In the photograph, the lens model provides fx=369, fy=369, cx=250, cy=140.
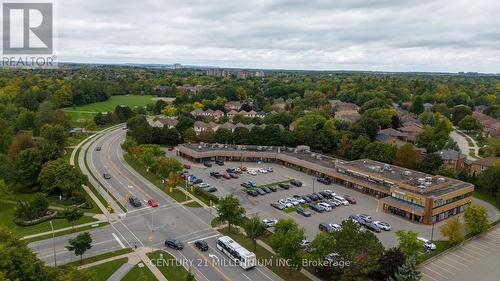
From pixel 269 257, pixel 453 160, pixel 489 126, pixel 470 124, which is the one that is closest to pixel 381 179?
pixel 453 160

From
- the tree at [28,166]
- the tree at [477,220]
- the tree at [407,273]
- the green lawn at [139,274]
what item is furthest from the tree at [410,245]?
the tree at [28,166]

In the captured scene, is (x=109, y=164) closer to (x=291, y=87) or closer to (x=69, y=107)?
(x=69, y=107)

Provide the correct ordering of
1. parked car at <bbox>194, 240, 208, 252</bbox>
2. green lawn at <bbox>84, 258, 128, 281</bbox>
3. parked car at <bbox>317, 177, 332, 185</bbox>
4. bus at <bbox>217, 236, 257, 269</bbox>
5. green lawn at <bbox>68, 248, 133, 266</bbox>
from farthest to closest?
1. parked car at <bbox>317, 177, 332, 185</bbox>
2. parked car at <bbox>194, 240, 208, 252</bbox>
3. green lawn at <bbox>68, 248, 133, 266</bbox>
4. bus at <bbox>217, 236, 257, 269</bbox>
5. green lawn at <bbox>84, 258, 128, 281</bbox>

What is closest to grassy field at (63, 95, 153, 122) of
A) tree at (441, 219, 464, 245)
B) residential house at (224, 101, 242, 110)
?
residential house at (224, 101, 242, 110)

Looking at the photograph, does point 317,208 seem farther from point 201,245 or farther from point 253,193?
point 201,245

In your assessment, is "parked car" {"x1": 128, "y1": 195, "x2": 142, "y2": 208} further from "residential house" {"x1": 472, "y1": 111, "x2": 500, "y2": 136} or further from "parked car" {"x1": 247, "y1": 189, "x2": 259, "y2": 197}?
"residential house" {"x1": 472, "y1": 111, "x2": 500, "y2": 136}
